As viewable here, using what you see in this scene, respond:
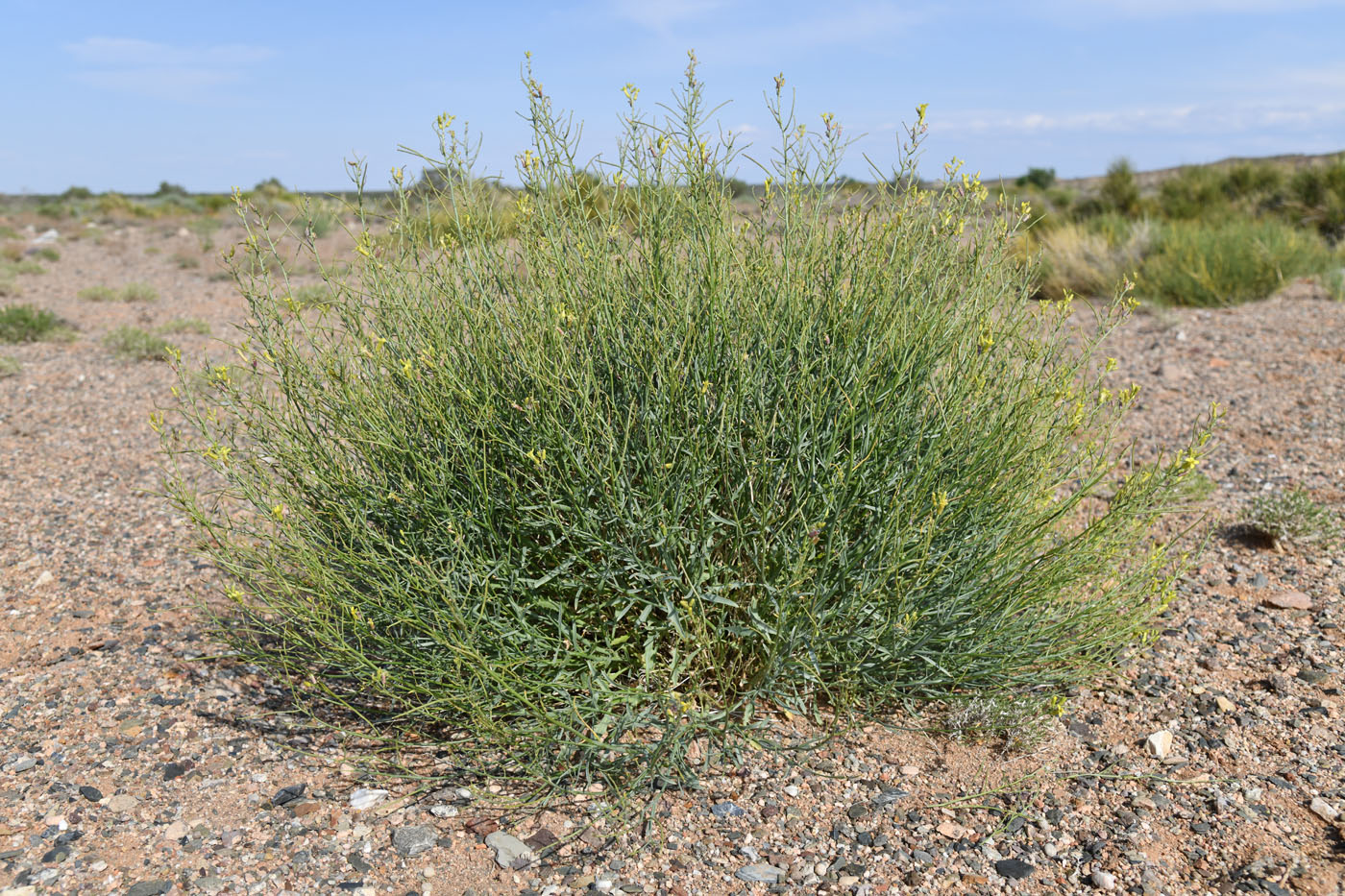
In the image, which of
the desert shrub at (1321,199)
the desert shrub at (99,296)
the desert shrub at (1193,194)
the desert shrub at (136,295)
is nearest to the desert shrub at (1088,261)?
the desert shrub at (1321,199)

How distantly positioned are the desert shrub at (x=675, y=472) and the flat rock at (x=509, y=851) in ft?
0.62

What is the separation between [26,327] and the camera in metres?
9.73

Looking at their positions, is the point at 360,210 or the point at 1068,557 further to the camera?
the point at 1068,557

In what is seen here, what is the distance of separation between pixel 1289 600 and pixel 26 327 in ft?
36.1

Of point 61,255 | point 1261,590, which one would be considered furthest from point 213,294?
point 1261,590

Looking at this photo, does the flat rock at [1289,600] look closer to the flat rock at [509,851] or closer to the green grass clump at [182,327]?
the flat rock at [509,851]

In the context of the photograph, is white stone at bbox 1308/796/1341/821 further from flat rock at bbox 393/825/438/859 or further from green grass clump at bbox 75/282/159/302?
green grass clump at bbox 75/282/159/302

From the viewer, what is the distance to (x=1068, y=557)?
9.37 feet

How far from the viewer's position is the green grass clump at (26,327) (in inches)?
376

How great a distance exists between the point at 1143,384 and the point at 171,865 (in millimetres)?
6794

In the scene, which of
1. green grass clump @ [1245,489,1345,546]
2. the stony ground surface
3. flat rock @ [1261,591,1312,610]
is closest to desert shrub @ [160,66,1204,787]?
the stony ground surface

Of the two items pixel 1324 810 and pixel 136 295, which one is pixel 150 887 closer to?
pixel 1324 810

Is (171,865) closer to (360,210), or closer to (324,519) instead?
(324,519)

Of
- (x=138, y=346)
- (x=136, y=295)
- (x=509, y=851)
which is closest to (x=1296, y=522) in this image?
(x=509, y=851)
